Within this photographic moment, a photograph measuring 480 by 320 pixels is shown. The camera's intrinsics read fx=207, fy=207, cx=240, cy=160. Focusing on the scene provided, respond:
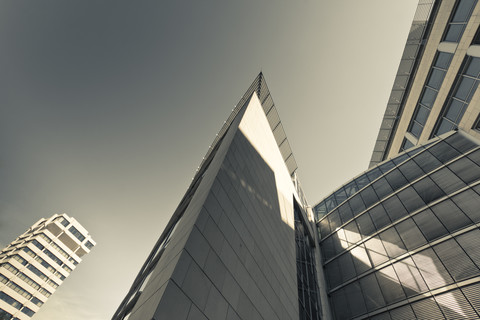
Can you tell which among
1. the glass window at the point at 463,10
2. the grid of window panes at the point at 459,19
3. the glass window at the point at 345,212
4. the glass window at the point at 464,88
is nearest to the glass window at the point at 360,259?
the glass window at the point at 345,212

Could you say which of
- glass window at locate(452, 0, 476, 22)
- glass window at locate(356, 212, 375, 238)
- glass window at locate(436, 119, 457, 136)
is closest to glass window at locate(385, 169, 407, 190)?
glass window at locate(356, 212, 375, 238)

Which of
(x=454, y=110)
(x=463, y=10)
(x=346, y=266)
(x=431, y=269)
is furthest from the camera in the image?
(x=454, y=110)

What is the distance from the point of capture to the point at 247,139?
14055 mm

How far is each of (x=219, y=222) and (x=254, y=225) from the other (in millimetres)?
3236

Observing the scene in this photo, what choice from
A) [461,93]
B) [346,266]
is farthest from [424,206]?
[461,93]

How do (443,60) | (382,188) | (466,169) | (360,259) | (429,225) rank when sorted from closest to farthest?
(429,225), (466,169), (360,259), (443,60), (382,188)

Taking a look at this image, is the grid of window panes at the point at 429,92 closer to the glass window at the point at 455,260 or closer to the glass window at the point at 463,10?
the glass window at the point at 463,10

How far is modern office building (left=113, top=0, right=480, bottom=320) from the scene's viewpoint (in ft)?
23.5

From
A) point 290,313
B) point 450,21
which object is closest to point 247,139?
point 290,313

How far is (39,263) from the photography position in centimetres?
6212

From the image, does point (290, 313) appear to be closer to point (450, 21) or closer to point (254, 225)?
point (254, 225)

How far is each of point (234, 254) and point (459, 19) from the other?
26.5m

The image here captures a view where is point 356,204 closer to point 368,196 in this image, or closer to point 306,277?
point 368,196

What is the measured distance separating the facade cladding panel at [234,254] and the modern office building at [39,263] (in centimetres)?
6781
